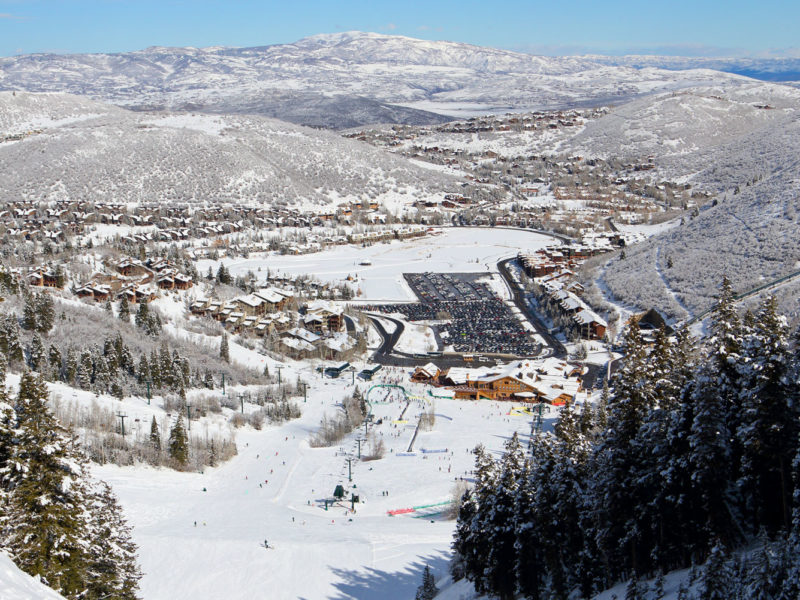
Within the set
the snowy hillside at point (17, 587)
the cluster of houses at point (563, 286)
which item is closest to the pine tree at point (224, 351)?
the cluster of houses at point (563, 286)

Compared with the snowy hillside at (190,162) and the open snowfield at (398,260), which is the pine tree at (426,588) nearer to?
the open snowfield at (398,260)

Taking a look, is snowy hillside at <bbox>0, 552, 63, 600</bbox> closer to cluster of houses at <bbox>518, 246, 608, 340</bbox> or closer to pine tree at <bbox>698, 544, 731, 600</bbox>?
pine tree at <bbox>698, 544, 731, 600</bbox>

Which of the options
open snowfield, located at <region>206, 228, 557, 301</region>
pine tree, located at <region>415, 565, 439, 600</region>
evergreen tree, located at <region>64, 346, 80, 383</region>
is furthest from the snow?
pine tree, located at <region>415, 565, 439, 600</region>

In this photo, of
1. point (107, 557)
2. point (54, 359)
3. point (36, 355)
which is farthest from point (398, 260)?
point (107, 557)

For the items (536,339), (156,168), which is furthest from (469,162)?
(536,339)

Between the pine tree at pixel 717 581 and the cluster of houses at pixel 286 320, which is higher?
the pine tree at pixel 717 581

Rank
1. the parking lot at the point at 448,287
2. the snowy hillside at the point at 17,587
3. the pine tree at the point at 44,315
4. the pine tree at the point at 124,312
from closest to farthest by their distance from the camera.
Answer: the snowy hillside at the point at 17,587 → the pine tree at the point at 44,315 → the pine tree at the point at 124,312 → the parking lot at the point at 448,287
